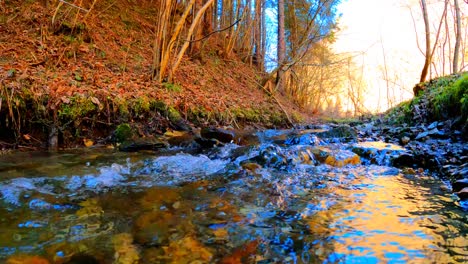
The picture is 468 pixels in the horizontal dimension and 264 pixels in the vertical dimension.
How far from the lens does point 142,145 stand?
4.71m

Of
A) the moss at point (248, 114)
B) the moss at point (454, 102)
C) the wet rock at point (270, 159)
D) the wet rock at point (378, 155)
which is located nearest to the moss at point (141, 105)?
the wet rock at point (270, 159)

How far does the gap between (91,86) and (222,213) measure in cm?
403

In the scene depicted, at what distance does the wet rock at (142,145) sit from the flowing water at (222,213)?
75 centimetres

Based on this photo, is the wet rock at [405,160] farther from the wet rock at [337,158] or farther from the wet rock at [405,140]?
the wet rock at [405,140]

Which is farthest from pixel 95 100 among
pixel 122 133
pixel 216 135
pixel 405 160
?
pixel 405 160

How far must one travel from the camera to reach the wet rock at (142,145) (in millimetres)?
4566

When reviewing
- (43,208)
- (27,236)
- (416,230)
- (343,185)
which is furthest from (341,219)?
(43,208)

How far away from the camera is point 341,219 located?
2.07 metres

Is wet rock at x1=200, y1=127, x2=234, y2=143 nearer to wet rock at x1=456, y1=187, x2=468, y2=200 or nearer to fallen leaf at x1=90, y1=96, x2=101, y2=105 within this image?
fallen leaf at x1=90, y1=96, x2=101, y2=105

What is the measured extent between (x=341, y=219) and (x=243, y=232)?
0.71 meters

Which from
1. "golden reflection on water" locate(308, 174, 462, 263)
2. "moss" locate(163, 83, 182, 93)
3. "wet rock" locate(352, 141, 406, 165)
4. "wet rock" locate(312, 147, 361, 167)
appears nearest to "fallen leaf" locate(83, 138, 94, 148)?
"moss" locate(163, 83, 182, 93)

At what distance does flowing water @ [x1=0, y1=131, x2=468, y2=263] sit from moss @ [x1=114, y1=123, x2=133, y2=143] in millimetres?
1080

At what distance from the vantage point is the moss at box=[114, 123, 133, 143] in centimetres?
487

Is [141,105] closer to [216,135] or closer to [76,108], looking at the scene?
[76,108]
